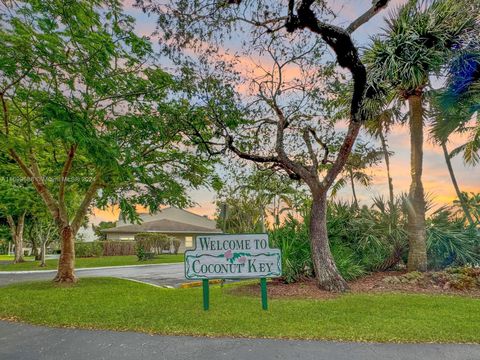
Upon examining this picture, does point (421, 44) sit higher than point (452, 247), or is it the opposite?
point (421, 44)

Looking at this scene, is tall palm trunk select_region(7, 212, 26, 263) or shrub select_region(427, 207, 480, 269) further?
tall palm trunk select_region(7, 212, 26, 263)

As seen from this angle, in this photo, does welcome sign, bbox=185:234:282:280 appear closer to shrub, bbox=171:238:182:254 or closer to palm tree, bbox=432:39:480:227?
palm tree, bbox=432:39:480:227

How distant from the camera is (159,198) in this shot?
13.7 meters

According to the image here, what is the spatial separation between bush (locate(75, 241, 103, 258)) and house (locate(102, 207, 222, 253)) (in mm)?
5277

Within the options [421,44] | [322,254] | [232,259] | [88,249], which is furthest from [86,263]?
[421,44]

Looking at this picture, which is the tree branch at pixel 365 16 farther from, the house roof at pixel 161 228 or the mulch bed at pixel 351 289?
the house roof at pixel 161 228

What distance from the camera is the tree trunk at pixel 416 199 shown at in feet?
36.4

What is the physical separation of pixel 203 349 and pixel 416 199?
30.2ft

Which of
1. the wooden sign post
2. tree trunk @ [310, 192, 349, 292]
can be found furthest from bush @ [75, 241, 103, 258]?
tree trunk @ [310, 192, 349, 292]

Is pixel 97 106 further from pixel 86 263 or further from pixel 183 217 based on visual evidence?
pixel 183 217

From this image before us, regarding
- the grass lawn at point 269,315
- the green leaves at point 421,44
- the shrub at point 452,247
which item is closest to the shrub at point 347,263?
the grass lawn at point 269,315

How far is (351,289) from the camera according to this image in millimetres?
9578

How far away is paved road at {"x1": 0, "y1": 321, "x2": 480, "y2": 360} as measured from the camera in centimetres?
460

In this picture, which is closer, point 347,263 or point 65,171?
point 347,263
